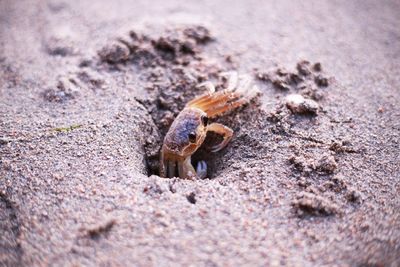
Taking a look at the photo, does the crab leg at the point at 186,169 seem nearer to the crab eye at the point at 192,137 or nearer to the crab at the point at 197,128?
the crab at the point at 197,128

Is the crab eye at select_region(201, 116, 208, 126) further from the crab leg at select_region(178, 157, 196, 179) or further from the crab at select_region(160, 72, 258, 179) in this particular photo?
the crab leg at select_region(178, 157, 196, 179)

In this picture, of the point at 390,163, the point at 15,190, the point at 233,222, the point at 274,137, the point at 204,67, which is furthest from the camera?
the point at 204,67

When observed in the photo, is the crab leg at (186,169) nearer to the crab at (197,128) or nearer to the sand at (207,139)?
the crab at (197,128)

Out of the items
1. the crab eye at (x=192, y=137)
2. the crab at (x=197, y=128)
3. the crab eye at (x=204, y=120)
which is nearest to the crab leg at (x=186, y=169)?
the crab at (x=197, y=128)

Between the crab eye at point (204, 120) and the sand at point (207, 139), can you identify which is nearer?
the sand at point (207, 139)

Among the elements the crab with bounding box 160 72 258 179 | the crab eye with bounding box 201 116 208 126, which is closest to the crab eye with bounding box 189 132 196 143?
the crab with bounding box 160 72 258 179

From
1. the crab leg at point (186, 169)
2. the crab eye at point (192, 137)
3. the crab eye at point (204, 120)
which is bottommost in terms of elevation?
the crab leg at point (186, 169)

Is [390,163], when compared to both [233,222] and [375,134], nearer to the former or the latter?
[375,134]

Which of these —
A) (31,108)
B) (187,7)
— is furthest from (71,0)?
(31,108)

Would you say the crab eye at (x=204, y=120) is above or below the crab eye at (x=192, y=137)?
above
